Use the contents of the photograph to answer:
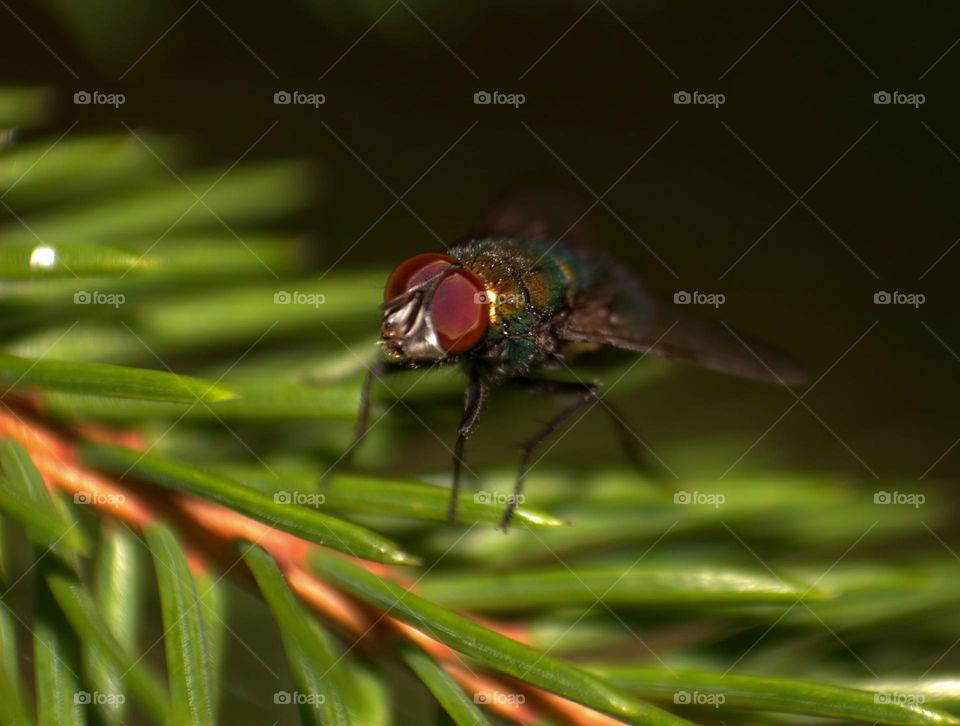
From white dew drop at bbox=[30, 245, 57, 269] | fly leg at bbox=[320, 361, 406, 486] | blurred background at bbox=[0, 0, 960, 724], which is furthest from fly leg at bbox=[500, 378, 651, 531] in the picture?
white dew drop at bbox=[30, 245, 57, 269]

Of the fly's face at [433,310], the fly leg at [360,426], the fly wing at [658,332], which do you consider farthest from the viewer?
the fly wing at [658,332]

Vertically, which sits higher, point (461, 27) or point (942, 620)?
point (461, 27)

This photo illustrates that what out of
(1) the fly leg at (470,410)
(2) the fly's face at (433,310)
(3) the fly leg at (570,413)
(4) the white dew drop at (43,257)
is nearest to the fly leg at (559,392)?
(3) the fly leg at (570,413)

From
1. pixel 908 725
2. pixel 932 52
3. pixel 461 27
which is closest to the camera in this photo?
pixel 908 725

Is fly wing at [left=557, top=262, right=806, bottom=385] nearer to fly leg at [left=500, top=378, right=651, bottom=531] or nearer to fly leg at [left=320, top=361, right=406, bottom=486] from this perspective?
fly leg at [left=500, top=378, right=651, bottom=531]

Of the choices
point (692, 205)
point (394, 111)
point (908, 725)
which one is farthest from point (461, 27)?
point (908, 725)

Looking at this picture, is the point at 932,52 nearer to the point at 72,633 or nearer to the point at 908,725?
the point at 908,725

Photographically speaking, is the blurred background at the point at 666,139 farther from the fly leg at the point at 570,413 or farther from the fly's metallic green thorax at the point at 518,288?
Result: the fly's metallic green thorax at the point at 518,288
